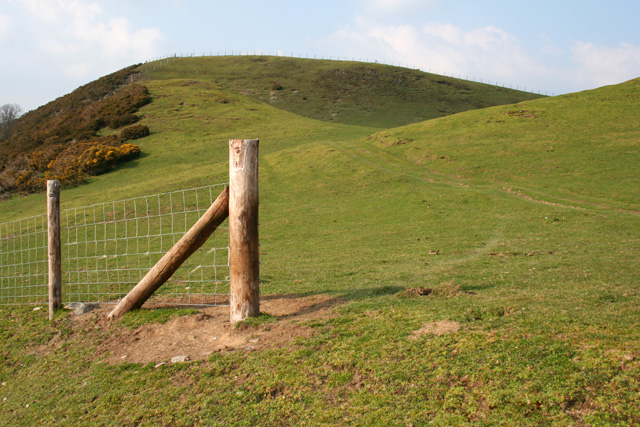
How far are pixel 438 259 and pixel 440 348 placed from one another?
24.0 feet

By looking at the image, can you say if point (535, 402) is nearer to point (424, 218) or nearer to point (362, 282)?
point (362, 282)

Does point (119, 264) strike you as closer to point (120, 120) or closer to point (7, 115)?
point (120, 120)

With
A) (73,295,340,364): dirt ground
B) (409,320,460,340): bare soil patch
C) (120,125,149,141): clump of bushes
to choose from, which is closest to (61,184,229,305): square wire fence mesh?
(73,295,340,364): dirt ground

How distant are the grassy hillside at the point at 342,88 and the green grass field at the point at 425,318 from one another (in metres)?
39.1

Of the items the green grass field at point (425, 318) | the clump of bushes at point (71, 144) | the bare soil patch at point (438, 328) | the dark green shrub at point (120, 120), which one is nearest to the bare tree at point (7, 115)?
the clump of bushes at point (71, 144)

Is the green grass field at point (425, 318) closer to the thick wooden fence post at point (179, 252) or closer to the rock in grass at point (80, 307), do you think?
the rock in grass at point (80, 307)

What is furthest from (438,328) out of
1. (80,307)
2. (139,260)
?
(139,260)

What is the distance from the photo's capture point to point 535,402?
13.1ft

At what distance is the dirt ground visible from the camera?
245 inches

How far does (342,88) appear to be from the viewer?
8356 cm

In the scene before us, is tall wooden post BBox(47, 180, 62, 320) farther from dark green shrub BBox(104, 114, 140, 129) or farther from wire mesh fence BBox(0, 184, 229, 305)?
dark green shrub BBox(104, 114, 140, 129)

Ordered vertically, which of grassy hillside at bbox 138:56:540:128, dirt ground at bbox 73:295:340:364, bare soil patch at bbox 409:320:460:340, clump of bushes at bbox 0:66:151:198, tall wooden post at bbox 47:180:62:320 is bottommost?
dirt ground at bbox 73:295:340:364

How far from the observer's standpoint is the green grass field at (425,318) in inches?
170

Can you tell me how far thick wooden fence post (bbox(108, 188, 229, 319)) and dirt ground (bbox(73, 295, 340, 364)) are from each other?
41cm
